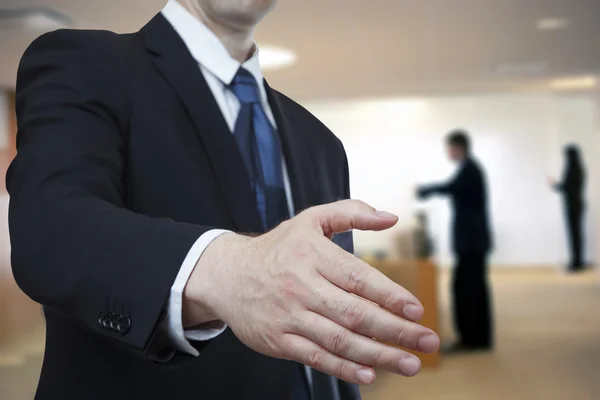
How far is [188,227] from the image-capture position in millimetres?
427

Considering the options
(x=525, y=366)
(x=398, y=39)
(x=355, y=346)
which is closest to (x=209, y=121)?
(x=355, y=346)

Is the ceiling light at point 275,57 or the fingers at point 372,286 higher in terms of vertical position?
the ceiling light at point 275,57

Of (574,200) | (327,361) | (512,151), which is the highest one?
(327,361)

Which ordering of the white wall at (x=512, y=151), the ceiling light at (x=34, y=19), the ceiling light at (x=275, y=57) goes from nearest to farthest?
the ceiling light at (x=275, y=57), the ceiling light at (x=34, y=19), the white wall at (x=512, y=151)

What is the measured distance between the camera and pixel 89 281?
1.40ft

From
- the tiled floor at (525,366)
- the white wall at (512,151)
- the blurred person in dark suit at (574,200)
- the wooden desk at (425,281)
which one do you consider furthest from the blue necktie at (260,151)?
the blurred person in dark suit at (574,200)

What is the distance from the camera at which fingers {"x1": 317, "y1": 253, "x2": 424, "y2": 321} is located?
36 cm

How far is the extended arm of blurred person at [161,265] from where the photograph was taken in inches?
14.4

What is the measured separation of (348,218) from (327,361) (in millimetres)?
80

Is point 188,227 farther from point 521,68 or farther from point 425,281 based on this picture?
point 521,68

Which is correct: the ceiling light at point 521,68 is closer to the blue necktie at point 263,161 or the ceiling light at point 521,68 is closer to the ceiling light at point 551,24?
the ceiling light at point 551,24

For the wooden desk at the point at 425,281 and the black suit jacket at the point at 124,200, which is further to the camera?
the wooden desk at the point at 425,281

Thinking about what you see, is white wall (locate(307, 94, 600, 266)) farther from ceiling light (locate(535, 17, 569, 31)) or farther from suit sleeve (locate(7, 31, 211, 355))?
suit sleeve (locate(7, 31, 211, 355))

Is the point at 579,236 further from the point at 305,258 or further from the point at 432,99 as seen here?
the point at 305,258
